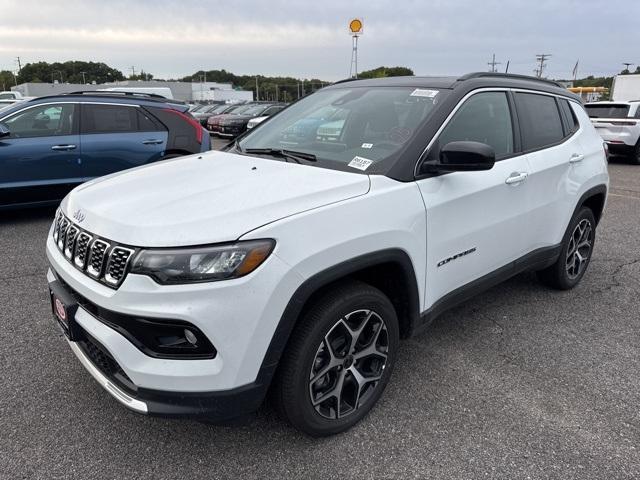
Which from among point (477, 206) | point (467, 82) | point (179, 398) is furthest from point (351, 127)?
point (179, 398)

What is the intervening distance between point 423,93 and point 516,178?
0.84 m

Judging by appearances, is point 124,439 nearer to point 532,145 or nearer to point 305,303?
point 305,303

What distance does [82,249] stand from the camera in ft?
7.45

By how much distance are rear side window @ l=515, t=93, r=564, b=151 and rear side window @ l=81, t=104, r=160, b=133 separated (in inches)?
206

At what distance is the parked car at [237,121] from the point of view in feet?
61.2

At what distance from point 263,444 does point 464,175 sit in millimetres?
1814

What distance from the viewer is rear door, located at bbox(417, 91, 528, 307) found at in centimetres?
271

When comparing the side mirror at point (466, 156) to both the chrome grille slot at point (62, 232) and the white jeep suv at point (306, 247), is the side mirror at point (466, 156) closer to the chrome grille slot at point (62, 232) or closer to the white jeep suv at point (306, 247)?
the white jeep suv at point (306, 247)

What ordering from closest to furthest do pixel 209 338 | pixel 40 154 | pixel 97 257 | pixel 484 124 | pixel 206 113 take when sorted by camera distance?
1. pixel 209 338
2. pixel 97 257
3. pixel 484 124
4. pixel 40 154
5. pixel 206 113

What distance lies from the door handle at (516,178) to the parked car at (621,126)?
36.3 ft

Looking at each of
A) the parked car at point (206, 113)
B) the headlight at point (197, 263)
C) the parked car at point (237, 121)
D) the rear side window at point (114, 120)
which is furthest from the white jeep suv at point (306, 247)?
the parked car at point (206, 113)

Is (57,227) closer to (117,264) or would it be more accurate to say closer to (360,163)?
(117,264)

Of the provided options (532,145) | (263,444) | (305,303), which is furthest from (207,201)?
(532,145)

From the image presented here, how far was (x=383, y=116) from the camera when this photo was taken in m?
3.04
